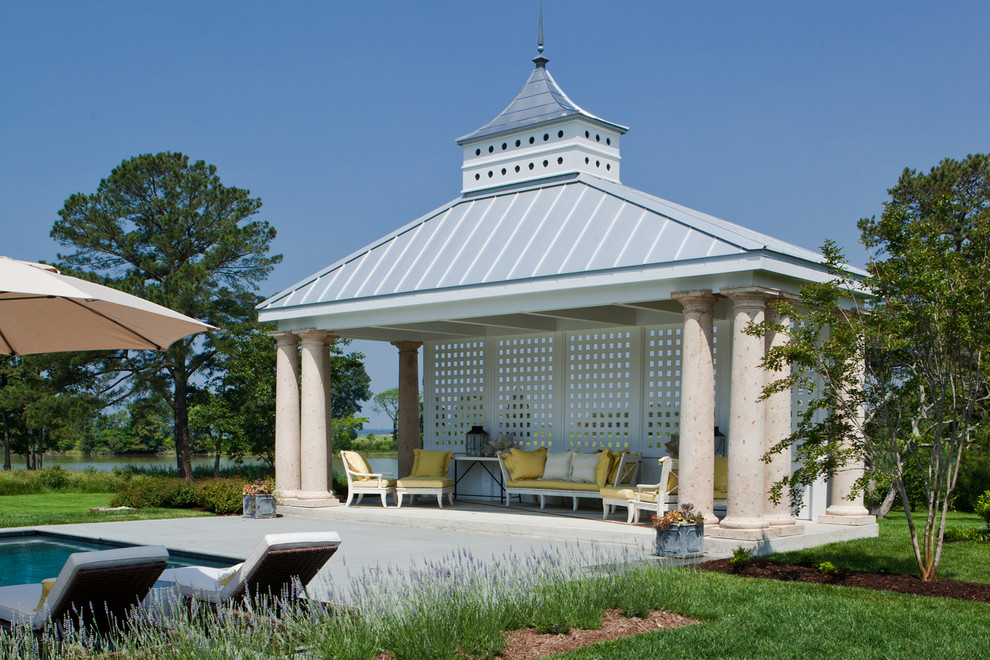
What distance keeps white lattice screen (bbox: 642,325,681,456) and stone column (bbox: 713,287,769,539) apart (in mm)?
3658

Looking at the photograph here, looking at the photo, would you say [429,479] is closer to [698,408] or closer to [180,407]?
[698,408]

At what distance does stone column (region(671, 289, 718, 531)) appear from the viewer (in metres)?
11.0

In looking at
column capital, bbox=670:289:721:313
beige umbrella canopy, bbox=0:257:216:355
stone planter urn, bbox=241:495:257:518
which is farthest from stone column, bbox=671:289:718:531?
stone planter urn, bbox=241:495:257:518

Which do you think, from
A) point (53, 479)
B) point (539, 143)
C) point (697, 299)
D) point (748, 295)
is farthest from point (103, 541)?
point (53, 479)

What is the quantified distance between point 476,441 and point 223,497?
14.4 ft

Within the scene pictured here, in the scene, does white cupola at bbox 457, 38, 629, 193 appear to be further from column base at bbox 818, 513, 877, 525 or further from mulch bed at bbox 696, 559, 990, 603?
mulch bed at bbox 696, 559, 990, 603

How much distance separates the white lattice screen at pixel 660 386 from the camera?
47.3ft

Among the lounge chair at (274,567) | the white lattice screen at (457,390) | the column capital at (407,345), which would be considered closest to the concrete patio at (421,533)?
the lounge chair at (274,567)

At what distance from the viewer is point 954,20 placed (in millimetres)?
16125

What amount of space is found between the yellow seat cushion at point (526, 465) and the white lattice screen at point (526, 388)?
709 millimetres

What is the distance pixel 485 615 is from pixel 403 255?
31.4ft

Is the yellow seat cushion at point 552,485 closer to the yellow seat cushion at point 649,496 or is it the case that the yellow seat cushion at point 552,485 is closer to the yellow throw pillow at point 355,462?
the yellow seat cushion at point 649,496

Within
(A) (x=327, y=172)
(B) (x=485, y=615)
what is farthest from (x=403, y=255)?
(A) (x=327, y=172)

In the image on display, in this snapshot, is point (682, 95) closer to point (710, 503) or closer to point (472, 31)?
point (472, 31)
